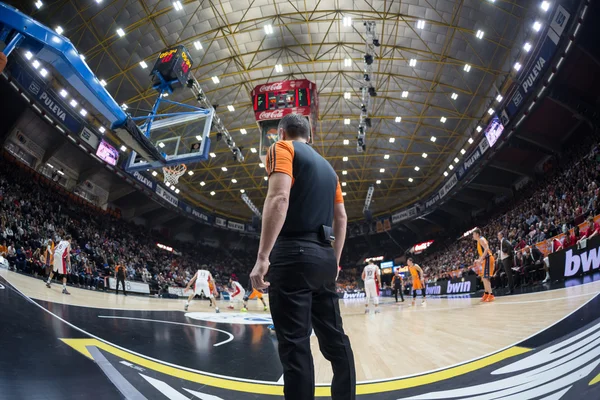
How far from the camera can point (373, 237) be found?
44.8m

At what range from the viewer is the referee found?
5.55ft

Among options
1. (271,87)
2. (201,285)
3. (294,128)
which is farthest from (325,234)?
(271,87)

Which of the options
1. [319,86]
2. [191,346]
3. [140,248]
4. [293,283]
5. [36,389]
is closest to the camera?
Answer: [293,283]

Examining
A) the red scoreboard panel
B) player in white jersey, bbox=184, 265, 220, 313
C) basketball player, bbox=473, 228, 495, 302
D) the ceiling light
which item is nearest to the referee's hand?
basketball player, bbox=473, 228, 495, 302

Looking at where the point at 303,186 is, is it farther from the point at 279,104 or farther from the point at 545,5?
the point at 545,5

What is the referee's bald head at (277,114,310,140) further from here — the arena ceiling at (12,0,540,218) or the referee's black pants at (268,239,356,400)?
the arena ceiling at (12,0,540,218)

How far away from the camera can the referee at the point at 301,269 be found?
5.55 feet

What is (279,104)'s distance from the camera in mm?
14922

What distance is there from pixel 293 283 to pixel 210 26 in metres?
19.8

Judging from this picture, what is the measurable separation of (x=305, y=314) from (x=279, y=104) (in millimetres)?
14164

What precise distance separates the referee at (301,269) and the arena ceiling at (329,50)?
17.7m

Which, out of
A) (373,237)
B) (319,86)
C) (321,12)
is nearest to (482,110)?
(319,86)

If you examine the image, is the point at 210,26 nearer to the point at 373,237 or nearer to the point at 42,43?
the point at 42,43

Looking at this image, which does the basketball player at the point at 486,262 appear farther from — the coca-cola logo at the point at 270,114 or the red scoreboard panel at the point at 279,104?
the coca-cola logo at the point at 270,114
